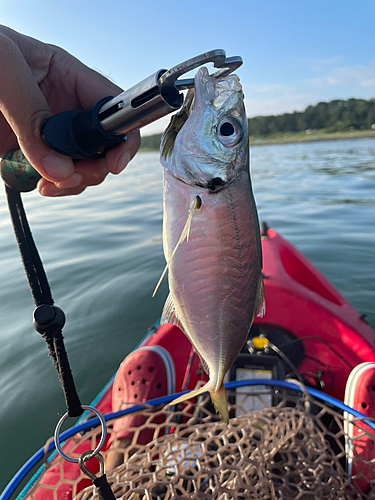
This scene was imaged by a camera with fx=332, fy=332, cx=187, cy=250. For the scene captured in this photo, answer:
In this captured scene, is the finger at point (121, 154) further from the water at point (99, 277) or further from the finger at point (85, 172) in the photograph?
the water at point (99, 277)

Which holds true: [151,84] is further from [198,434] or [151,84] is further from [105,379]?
[105,379]

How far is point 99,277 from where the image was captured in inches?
238

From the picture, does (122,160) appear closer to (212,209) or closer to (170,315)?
(212,209)

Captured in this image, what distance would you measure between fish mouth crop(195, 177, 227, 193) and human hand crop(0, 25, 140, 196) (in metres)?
0.50

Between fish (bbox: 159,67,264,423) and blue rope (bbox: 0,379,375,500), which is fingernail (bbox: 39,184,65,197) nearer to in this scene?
fish (bbox: 159,67,264,423)

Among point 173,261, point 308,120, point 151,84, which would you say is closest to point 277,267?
point 173,261

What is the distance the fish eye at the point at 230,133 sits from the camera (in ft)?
3.99

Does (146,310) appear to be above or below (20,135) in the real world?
below

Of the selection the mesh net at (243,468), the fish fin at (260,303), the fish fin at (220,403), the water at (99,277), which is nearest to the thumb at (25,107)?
the fish fin at (260,303)

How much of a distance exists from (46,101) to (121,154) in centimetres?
36

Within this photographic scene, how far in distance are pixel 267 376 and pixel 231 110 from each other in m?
2.24

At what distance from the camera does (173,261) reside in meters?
1.23

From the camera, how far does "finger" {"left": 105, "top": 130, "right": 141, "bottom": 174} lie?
1489 mm

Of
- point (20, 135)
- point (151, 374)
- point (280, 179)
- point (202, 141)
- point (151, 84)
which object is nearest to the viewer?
point (151, 84)
